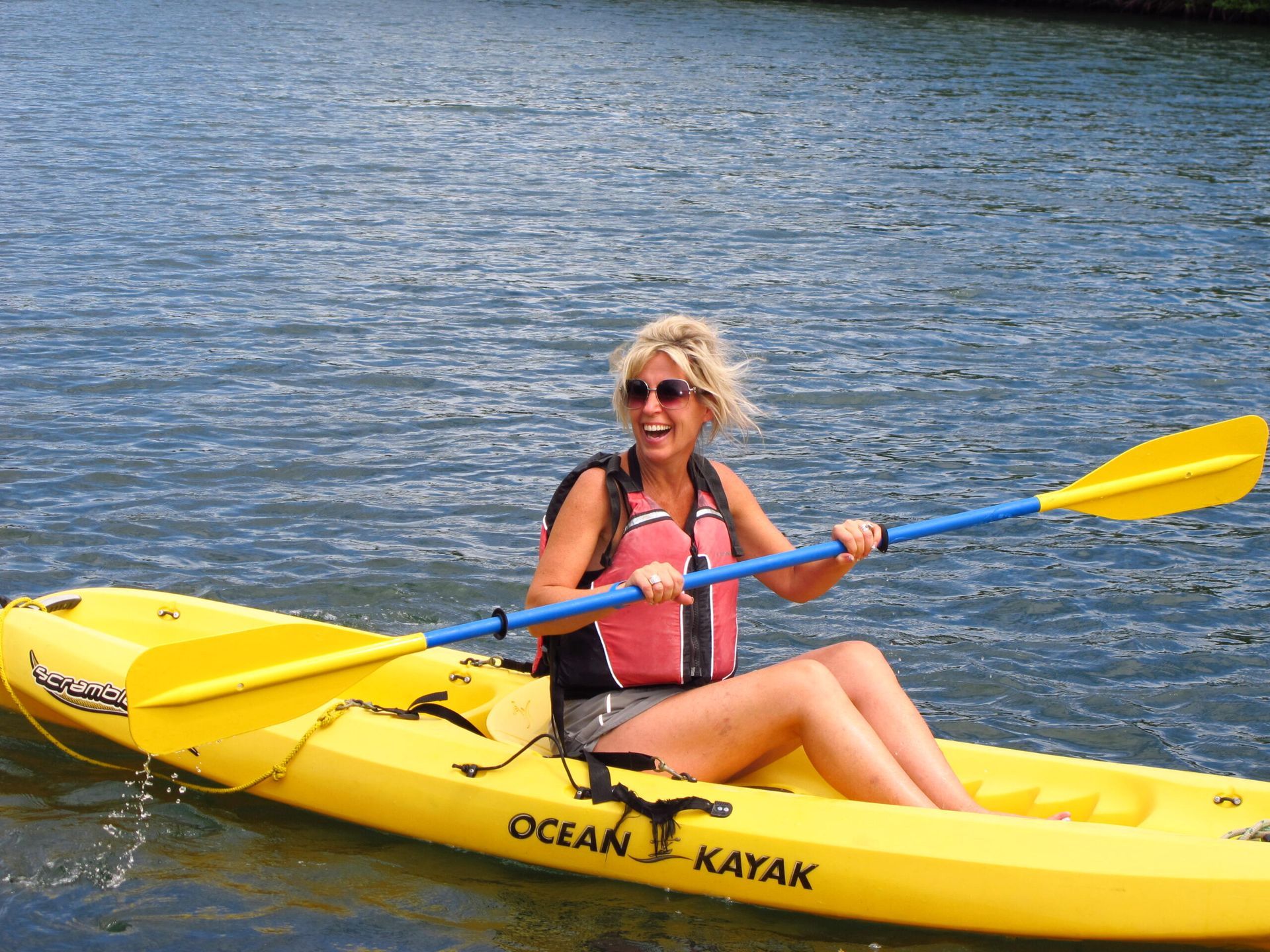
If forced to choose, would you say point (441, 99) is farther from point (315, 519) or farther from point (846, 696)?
point (846, 696)

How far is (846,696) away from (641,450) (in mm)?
820

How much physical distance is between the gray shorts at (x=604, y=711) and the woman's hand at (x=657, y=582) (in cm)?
33

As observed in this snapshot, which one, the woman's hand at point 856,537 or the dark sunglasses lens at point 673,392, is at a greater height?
the dark sunglasses lens at point 673,392

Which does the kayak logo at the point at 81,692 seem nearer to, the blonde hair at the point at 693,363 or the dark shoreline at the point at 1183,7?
the blonde hair at the point at 693,363

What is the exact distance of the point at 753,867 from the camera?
3646 millimetres

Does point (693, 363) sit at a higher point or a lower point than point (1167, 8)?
lower

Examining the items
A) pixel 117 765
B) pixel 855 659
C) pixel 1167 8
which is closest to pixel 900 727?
pixel 855 659

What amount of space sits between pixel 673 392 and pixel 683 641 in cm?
67

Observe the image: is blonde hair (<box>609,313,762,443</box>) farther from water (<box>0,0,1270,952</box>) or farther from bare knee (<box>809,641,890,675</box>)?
water (<box>0,0,1270,952</box>)

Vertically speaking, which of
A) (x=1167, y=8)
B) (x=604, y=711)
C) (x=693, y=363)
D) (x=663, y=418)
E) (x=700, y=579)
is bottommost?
(x=604, y=711)

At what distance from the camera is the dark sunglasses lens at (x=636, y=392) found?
363cm

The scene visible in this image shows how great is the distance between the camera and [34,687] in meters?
4.51

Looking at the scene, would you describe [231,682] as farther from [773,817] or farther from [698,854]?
[773,817]

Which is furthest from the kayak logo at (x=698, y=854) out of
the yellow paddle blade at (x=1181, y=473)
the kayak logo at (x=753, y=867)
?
the yellow paddle blade at (x=1181, y=473)
